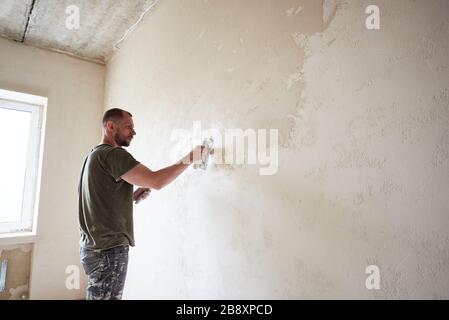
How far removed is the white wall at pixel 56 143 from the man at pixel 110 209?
1.71 m

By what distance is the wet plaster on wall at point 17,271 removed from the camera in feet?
8.93

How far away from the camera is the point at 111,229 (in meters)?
1.45

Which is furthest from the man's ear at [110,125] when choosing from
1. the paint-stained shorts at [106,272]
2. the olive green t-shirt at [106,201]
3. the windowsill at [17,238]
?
the windowsill at [17,238]

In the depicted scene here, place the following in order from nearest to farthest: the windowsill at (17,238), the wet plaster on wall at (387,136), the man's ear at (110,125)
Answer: the wet plaster on wall at (387,136)
the man's ear at (110,125)
the windowsill at (17,238)

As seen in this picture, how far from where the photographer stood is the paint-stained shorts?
1.42m

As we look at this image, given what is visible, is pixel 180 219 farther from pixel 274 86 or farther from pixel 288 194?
pixel 274 86

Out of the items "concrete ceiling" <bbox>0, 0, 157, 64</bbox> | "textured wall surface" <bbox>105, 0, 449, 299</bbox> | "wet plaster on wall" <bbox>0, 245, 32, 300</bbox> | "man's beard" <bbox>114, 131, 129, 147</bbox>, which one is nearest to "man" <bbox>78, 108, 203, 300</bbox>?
"man's beard" <bbox>114, 131, 129, 147</bbox>

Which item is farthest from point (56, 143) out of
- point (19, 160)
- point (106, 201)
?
point (106, 201)

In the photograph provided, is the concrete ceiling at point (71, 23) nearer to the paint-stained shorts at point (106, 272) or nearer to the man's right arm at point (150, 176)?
the man's right arm at point (150, 176)

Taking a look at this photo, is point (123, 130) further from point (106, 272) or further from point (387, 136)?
point (387, 136)

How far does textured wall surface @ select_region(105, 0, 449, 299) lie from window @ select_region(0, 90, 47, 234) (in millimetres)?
1966

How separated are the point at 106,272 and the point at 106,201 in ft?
1.18

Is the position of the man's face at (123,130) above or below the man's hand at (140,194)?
above

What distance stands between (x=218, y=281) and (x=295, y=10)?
130 cm
